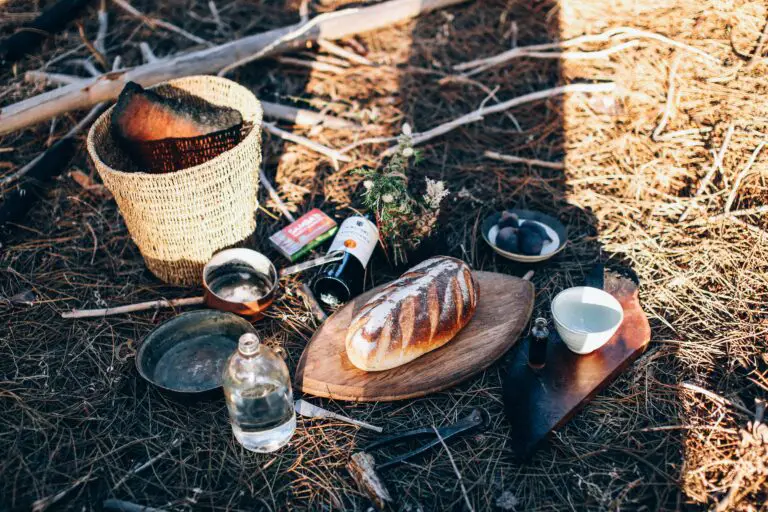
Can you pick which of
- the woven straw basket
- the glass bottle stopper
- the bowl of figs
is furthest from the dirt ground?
the glass bottle stopper

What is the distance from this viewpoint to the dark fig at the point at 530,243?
3740 millimetres

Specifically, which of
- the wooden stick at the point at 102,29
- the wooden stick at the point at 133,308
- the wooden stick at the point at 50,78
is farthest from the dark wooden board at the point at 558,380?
the wooden stick at the point at 102,29

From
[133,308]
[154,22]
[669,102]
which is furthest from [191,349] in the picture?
[669,102]

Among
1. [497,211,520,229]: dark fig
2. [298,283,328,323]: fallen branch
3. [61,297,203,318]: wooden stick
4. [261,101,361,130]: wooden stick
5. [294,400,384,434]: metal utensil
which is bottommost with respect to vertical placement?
[294,400,384,434]: metal utensil

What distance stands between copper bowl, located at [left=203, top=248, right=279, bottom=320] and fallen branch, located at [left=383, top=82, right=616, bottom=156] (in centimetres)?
142

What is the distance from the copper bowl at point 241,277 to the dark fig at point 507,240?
4.42ft

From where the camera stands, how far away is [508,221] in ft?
12.8

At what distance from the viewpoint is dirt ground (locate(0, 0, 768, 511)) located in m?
2.87

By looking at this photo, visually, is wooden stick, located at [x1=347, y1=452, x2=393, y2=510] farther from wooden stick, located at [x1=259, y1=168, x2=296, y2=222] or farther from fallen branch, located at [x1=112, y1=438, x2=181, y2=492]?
wooden stick, located at [x1=259, y1=168, x2=296, y2=222]

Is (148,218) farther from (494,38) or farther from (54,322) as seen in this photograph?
(494,38)

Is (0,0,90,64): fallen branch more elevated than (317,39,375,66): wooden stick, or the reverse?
(0,0,90,64): fallen branch

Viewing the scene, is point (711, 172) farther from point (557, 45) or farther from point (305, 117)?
point (305, 117)

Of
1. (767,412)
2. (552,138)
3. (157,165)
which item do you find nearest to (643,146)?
(552,138)

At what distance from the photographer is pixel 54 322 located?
3525 mm
